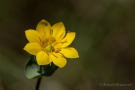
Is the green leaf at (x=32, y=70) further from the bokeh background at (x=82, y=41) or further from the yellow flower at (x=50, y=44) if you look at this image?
the bokeh background at (x=82, y=41)

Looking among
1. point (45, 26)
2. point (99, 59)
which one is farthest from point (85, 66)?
point (45, 26)

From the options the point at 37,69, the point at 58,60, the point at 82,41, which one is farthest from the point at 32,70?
the point at 82,41

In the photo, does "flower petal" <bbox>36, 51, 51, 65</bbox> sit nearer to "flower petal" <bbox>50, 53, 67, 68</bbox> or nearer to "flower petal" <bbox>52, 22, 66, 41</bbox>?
"flower petal" <bbox>50, 53, 67, 68</bbox>

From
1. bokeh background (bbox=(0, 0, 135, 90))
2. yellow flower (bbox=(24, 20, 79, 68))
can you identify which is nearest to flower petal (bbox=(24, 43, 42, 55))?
yellow flower (bbox=(24, 20, 79, 68))

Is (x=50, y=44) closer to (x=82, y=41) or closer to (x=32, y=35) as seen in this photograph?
(x=32, y=35)

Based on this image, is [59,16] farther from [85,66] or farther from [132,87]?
[132,87]

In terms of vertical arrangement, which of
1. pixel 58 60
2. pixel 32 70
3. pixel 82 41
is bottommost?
pixel 82 41
